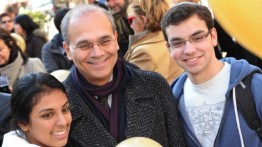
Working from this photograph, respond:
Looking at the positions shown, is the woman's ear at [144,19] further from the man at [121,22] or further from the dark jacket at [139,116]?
the dark jacket at [139,116]

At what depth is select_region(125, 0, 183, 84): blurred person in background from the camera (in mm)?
3478

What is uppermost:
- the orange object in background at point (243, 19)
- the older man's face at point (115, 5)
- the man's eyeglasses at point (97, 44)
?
the orange object in background at point (243, 19)

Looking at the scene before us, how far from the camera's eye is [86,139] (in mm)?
2137

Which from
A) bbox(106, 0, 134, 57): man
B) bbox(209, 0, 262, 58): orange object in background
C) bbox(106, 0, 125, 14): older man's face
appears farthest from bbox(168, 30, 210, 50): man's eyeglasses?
bbox(106, 0, 125, 14): older man's face

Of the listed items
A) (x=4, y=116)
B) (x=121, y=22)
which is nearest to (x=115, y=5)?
(x=121, y=22)

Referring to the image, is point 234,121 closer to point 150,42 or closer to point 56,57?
point 150,42

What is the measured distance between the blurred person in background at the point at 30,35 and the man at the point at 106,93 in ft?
13.8

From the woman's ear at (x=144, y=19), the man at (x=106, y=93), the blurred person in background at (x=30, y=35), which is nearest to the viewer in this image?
the man at (x=106, y=93)

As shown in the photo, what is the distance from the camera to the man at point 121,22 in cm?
471

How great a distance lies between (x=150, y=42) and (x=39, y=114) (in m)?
1.69

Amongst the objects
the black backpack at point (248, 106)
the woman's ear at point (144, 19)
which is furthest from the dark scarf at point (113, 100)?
the woman's ear at point (144, 19)

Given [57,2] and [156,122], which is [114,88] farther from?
[57,2]

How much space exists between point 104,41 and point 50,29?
10.0m

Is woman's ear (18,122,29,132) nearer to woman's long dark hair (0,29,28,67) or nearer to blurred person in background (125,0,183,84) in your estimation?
blurred person in background (125,0,183,84)
